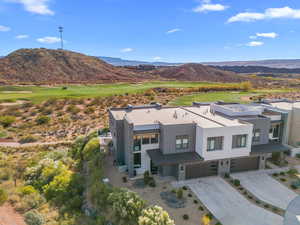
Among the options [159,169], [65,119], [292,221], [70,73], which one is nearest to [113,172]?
[159,169]

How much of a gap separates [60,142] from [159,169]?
21.2 metres

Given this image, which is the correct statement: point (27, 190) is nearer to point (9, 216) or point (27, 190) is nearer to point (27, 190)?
point (27, 190)

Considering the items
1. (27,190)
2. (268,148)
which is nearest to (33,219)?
(27,190)

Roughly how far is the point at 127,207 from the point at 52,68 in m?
112

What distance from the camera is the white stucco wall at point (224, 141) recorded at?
20.1 meters

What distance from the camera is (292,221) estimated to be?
1285 cm

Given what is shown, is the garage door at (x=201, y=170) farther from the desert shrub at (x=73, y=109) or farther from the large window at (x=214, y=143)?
the desert shrub at (x=73, y=109)

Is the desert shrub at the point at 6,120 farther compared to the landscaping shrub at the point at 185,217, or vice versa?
the desert shrub at the point at 6,120

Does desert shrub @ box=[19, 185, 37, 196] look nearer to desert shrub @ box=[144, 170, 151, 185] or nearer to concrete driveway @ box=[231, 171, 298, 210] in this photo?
desert shrub @ box=[144, 170, 151, 185]

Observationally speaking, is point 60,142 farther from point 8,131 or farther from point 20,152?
point 8,131

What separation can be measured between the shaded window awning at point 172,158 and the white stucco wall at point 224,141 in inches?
30.1

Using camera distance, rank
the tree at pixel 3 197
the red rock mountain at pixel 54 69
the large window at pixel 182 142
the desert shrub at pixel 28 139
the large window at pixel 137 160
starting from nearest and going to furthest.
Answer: the tree at pixel 3 197 → the large window at pixel 182 142 → the large window at pixel 137 160 → the desert shrub at pixel 28 139 → the red rock mountain at pixel 54 69

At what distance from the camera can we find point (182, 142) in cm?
2145

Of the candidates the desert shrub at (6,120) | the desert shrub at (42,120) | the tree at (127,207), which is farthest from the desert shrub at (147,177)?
the desert shrub at (6,120)
